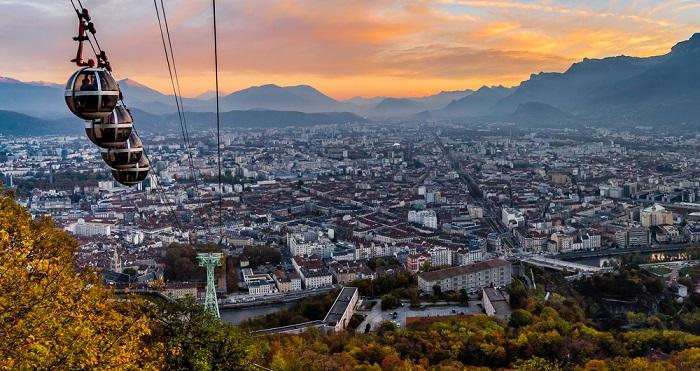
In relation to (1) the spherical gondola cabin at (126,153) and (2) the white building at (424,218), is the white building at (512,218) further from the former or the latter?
(1) the spherical gondola cabin at (126,153)

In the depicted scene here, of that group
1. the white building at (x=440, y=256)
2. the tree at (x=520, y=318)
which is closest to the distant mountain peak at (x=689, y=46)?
the white building at (x=440, y=256)

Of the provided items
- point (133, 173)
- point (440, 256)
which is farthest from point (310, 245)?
point (133, 173)

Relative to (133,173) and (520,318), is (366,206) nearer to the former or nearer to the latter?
(520,318)

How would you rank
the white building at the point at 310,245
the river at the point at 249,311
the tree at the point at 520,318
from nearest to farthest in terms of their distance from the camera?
the tree at the point at 520,318, the river at the point at 249,311, the white building at the point at 310,245

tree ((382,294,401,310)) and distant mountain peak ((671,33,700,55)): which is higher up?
distant mountain peak ((671,33,700,55))

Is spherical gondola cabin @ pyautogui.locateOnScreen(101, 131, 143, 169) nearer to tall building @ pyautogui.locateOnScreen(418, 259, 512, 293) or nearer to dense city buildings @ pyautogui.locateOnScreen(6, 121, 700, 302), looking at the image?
dense city buildings @ pyautogui.locateOnScreen(6, 121, 700, 302)

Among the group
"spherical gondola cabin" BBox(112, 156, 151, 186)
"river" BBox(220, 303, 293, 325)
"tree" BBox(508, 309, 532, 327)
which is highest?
"spherical gondola cabin" BBox(112, 156, 151, 186)

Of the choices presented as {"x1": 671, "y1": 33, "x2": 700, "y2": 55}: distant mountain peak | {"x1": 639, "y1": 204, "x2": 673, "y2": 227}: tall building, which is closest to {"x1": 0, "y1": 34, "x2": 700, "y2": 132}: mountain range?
{"x1": 671, "y1": 33, "x2": 700, "y2": 55}: distant mountain peak

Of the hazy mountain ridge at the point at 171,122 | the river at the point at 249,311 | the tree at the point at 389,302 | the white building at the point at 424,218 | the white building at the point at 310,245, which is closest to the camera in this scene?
the tree at the point at 389,302
